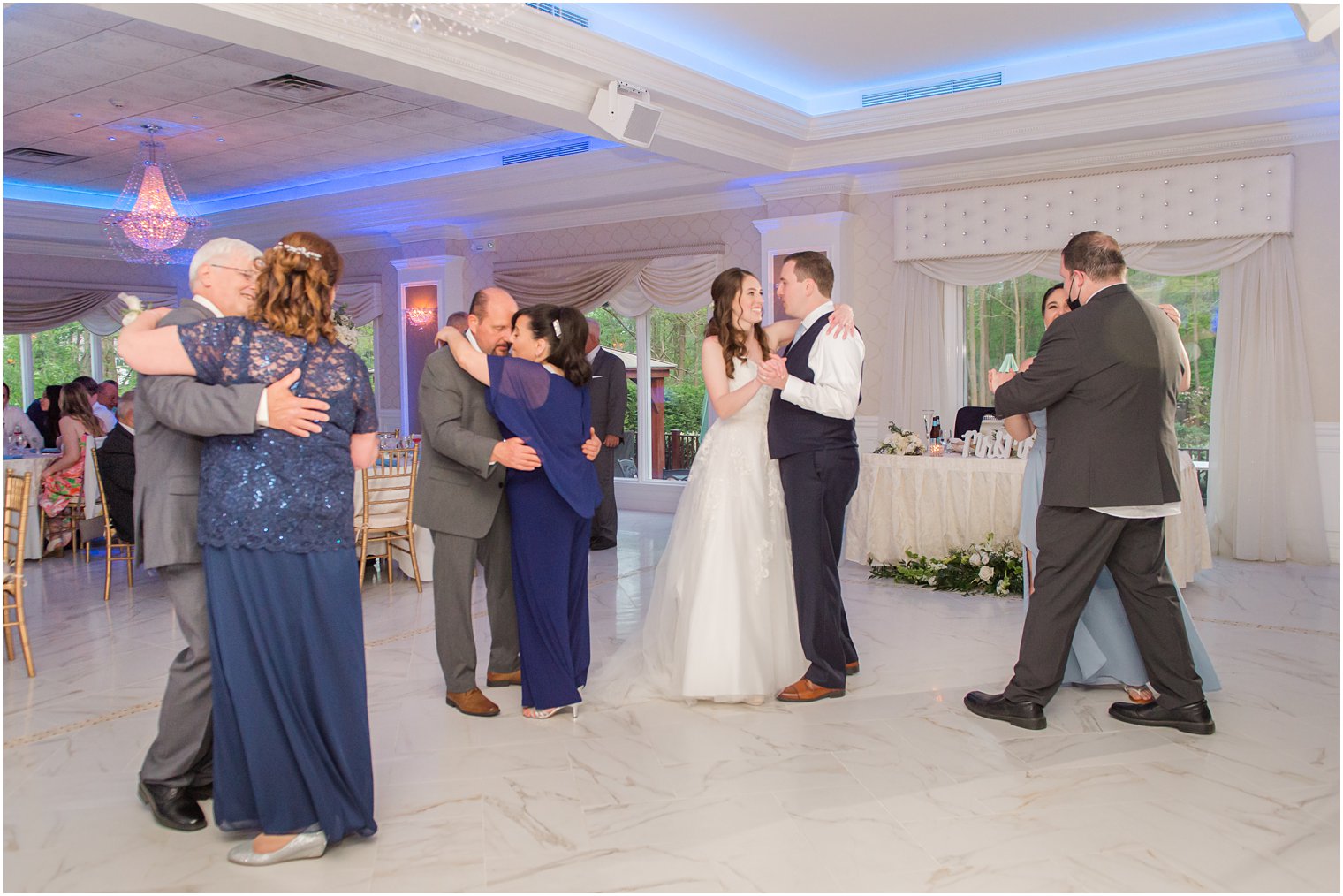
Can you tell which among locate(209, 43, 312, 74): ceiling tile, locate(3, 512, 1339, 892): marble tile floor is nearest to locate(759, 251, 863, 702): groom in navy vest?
locate(3, 512, 1339, 892): marble tile floor

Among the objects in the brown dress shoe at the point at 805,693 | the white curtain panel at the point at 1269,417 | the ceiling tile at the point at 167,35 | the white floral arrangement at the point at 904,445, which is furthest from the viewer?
the white curtain panel at the point at 1269,417

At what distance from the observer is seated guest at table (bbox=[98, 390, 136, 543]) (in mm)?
6324

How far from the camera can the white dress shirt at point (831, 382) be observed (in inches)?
154

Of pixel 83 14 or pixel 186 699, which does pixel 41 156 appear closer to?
pixel 83 14

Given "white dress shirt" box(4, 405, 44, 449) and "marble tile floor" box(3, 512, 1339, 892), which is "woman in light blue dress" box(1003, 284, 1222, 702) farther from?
"white dress shirt" box(4, 405, 44, 449)

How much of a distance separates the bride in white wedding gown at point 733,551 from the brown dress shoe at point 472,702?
446mm

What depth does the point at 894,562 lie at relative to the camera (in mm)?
6867

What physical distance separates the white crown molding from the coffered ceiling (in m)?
0.02

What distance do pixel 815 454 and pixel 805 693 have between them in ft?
3.25

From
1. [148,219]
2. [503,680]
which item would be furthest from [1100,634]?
[148,219]

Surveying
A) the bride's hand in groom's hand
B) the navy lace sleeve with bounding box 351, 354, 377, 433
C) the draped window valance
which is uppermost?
the draped window valance

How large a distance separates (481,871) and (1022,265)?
22.8ft

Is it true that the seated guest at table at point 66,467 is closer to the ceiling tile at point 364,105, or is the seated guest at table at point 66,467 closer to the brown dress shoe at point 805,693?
the ceiling tile at point 364,105

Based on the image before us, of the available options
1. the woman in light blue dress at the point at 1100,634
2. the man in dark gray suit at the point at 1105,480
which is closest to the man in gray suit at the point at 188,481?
the man in dark gray suit at the point at 1105,480
